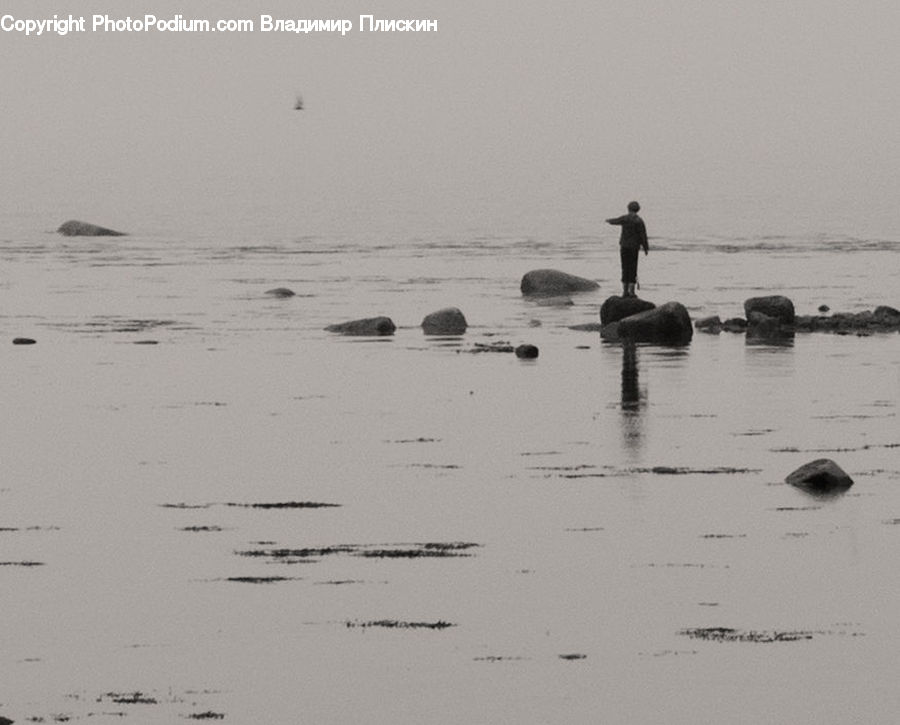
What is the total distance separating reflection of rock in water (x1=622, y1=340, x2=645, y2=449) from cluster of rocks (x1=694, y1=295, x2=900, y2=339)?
3.53 metres

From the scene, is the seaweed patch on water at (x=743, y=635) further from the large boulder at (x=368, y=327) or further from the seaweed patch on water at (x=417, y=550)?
the large boulder at (x=368, y=327)

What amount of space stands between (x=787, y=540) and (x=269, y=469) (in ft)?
19.7

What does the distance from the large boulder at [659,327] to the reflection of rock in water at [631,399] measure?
803 mm

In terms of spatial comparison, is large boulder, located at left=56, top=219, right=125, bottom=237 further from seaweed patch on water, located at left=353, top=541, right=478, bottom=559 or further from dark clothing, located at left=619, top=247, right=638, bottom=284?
seaweed patch on water, located at left=353, top=541, right=478, bottom=559

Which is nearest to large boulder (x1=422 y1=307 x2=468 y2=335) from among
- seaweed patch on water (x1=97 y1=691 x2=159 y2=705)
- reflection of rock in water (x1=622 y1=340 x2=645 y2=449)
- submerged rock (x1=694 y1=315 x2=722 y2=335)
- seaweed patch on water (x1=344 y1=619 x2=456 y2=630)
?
submerged rock (x1=694 y1=315 x2=722 y2=335)

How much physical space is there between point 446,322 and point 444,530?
2223cm

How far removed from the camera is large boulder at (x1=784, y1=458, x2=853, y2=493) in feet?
65.7

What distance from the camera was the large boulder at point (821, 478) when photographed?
65.7ft

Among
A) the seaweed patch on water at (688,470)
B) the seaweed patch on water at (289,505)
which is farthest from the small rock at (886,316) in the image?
the seaweed patch on water at (289,505)

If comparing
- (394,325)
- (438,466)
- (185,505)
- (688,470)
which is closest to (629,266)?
(394,325)

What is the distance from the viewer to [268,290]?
53750 mm

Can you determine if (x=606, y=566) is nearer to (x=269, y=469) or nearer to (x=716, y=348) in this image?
(x=269, y=469)

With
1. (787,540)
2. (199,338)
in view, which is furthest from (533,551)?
(199,338)

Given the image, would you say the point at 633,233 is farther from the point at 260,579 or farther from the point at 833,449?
the point at 260,579
